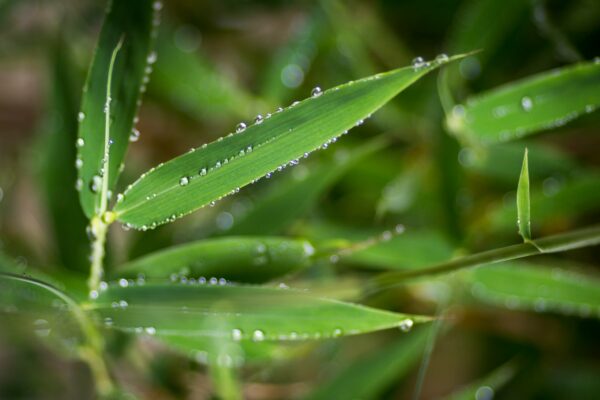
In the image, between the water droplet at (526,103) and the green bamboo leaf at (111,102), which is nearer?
the green bamboo leaf at (111,102)

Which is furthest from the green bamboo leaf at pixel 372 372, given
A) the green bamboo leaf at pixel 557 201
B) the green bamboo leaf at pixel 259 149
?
the green bamboo leaf at pixel 259 149

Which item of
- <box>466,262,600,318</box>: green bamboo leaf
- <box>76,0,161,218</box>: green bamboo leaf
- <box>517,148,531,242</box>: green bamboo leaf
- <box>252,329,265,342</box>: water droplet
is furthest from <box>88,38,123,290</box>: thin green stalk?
<box>466,262,600,318</box>: green bamboo leaf

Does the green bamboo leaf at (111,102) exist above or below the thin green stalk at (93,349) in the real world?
above

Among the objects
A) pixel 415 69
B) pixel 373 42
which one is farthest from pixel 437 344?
pixel 415 69

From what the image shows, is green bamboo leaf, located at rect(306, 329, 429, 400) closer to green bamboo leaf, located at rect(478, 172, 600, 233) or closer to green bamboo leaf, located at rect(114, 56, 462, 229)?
green bamboo leaf, located at rect(478, 172, 600, 233)

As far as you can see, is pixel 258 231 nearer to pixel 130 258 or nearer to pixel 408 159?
pixel 130 258

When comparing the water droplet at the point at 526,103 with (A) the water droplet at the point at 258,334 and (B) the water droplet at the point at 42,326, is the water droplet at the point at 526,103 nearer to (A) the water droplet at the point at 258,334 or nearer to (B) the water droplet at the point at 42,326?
(A) the water droplet at the point at 258,334
